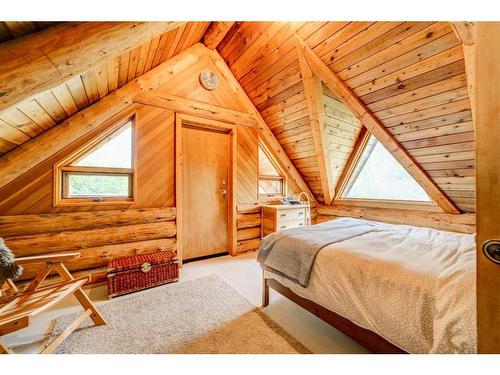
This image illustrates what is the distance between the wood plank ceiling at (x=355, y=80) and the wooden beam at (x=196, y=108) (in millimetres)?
300

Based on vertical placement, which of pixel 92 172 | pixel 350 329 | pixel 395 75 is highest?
pixel 395 75

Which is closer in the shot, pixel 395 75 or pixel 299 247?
pixel 299 247

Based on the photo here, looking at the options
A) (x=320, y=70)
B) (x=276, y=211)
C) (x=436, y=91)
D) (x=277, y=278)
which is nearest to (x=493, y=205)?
(x=277, y=278)

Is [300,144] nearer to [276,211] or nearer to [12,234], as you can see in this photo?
[276,211]

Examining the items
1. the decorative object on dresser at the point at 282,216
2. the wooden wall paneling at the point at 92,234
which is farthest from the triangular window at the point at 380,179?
the wooden wall paneling at the point at 92,234

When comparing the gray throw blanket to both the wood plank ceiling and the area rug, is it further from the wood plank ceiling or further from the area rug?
the wood plank ceiling

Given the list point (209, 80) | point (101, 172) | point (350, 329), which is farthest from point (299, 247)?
point (209, 80)

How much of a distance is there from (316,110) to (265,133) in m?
1.05

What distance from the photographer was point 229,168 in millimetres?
3264

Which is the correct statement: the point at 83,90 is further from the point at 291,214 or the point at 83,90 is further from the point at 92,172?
the point at 291,214

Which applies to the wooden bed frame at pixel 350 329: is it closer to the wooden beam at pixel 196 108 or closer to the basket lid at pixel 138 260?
the basket lid at pixel 138 260

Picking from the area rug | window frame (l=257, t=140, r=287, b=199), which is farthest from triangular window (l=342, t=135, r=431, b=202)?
the area rug

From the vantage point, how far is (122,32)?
1182 millimetres

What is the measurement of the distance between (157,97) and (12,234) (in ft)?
6.67
